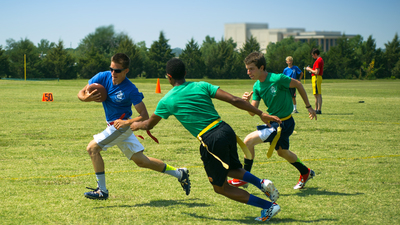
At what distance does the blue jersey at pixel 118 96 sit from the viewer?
557 cm

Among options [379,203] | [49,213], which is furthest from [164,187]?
[379,203]

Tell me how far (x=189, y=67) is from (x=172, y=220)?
76.4 m

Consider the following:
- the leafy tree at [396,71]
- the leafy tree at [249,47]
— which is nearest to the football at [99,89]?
the leafy tree at [249,47]

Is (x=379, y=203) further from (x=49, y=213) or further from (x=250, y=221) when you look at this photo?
(x=49, y=213)

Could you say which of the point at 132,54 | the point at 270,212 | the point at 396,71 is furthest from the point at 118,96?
the point at 396,71

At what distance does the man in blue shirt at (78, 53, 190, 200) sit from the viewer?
18.2ft

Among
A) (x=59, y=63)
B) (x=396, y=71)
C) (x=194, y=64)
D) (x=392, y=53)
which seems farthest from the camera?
(x=194, y=64)

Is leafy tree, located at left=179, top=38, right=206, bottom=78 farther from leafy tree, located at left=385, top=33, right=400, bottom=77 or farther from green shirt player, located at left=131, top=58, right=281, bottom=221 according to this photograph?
green shirt player, located at left=131, top=58, right=281, bottom=221

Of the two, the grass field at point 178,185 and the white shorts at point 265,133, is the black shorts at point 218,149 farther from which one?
the white shorts at point 265,133

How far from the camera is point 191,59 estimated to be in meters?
80.8

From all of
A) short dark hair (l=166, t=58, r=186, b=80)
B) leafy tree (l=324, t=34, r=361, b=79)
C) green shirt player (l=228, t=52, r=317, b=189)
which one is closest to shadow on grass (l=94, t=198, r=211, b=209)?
green shirt player (l=228, t=52, r=317, b=189)

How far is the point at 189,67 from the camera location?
264 feet

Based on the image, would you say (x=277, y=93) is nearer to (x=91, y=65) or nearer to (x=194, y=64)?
(x=91, y=65)

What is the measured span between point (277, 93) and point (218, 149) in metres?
2.06
